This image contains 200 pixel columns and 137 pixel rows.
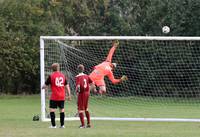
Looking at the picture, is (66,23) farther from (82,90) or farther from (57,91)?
(57,91)

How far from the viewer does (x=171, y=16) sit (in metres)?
36.9

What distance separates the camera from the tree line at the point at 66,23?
1463 inches

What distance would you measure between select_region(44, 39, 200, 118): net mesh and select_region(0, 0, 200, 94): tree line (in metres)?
6.50

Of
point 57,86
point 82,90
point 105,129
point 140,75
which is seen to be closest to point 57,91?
point 57,86

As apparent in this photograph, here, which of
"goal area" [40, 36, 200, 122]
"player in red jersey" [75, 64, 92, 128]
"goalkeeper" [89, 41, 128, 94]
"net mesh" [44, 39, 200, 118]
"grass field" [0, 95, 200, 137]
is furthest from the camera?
"net mesh" [44, 39, 200, 118]

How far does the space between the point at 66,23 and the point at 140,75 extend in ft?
54.5

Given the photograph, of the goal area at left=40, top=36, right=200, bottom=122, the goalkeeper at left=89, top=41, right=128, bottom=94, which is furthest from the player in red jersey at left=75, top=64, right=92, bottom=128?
the goalkeeper at left=89, top=41, right=128, bottom=94

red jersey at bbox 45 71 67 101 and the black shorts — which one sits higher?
red jersey at bbox 45 71 67 101

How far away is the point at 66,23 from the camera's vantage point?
143 ft

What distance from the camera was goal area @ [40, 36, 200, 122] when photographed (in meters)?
23.3

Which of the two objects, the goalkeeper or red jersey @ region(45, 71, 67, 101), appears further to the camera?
the goalkeeper

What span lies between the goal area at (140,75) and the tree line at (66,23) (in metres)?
6.04

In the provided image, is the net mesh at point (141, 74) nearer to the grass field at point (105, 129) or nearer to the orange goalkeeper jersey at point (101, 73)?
the orange goalkeeper jersey at point (101, 73)

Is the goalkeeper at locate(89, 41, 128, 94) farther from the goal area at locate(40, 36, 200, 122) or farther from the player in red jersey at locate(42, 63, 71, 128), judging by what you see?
the player in red jersey at locate(42, 63, 71, 128)
